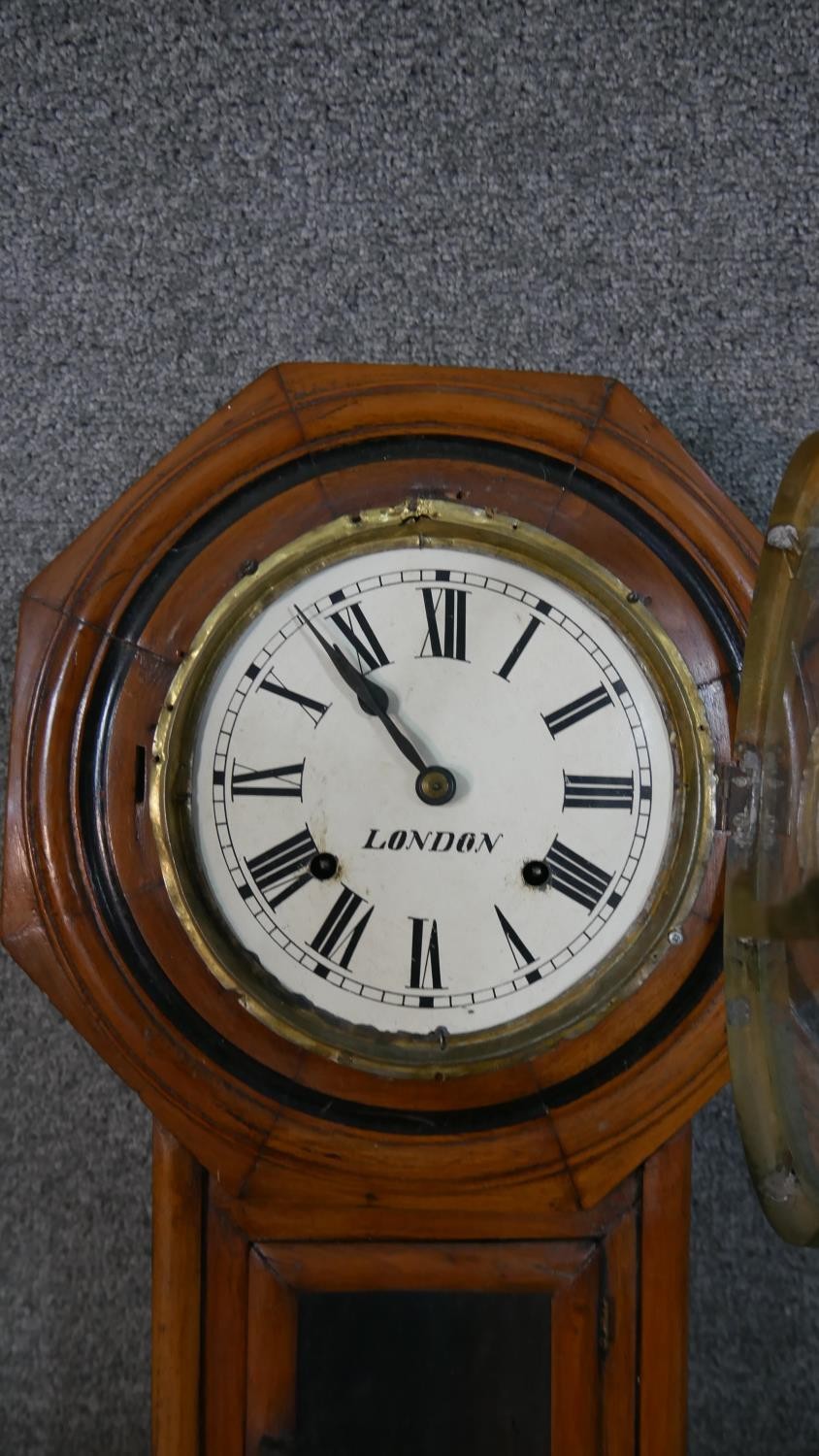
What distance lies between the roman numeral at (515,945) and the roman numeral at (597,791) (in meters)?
0.07

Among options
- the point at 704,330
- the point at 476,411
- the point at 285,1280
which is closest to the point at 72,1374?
the point at 285,1280

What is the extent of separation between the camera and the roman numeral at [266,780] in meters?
0.67

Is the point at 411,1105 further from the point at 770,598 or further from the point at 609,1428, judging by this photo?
the point at 770,598

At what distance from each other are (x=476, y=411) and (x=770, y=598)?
0.23 m

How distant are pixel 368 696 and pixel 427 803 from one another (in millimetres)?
70

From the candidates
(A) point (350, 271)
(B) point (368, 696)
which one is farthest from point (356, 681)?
(A) point (350, 271)

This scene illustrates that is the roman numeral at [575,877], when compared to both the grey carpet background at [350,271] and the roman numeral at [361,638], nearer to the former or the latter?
the roman numeral at [361,638]

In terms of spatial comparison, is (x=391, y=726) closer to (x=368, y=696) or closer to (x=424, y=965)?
(x=368, y=696)

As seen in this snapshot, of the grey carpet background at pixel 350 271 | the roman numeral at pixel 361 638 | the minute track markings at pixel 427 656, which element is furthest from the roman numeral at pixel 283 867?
the grey carpet background at pixel 350 271

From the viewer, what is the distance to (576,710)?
26.6 inches

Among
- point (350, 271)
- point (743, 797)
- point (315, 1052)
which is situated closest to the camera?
point (743, 797)

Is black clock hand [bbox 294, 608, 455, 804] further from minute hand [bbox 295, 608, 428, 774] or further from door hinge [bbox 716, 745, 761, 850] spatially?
door hinge [bbox 716, 745, 761, 850]

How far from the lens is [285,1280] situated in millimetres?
668

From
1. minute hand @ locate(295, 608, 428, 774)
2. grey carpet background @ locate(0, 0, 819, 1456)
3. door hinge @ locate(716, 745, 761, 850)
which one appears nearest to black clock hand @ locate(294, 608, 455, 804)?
minute hand @ locate(295, 608, 428, 774)
